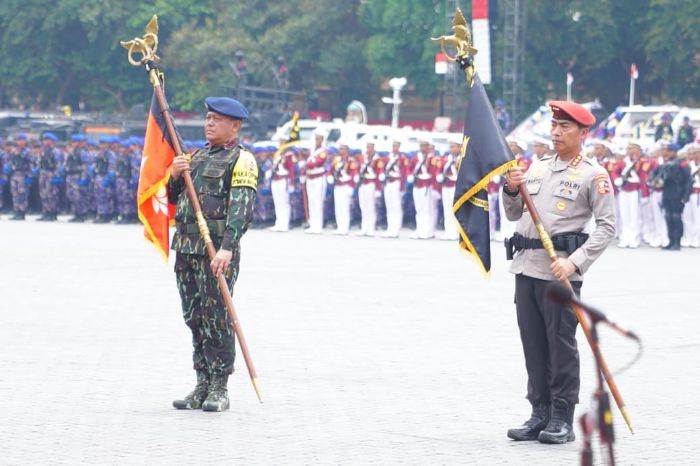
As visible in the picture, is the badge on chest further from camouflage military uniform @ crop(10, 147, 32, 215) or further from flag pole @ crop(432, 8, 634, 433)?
camouflage military uniform @ crop(10, 147, 32, 215)

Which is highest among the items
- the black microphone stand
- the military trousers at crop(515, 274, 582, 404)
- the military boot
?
the black microphone stand

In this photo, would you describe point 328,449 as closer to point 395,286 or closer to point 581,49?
point 395,286

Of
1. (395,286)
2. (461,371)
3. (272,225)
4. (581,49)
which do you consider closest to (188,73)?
(581,49)

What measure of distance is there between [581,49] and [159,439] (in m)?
46.0

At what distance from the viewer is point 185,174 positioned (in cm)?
912

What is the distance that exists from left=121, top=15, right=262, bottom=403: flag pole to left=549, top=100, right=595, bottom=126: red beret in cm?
214

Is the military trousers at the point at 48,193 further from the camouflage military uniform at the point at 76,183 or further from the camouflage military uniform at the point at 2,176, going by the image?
the camouflage military uniform at the point at 2,176

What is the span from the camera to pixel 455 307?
614 inches

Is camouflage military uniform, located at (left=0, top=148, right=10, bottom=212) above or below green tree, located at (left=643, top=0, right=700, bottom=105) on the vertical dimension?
below

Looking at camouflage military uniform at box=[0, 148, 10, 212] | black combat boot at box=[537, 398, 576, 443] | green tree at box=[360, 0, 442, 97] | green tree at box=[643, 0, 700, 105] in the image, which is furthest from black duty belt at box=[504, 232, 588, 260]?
green tree at box=[360, 0, 442, 97]

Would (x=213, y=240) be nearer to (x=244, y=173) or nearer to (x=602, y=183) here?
(x=244, y=173)

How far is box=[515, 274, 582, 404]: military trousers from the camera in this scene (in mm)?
8289

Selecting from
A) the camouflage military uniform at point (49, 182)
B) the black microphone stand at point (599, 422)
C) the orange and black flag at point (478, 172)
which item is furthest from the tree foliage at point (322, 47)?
the black microphone stand at point (599, 422)

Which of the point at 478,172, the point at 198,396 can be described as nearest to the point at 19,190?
the point at 198,396
